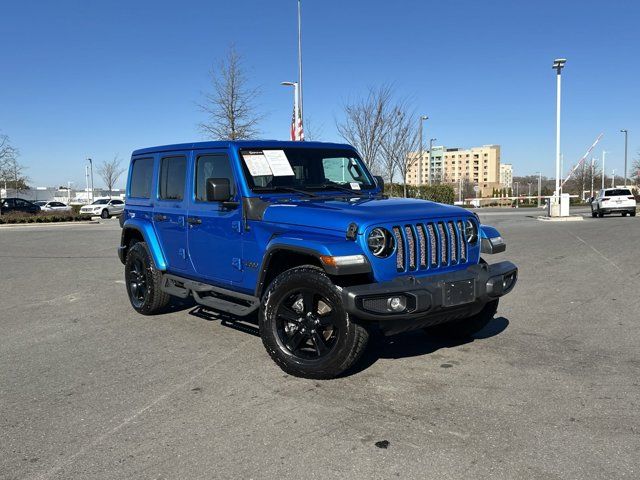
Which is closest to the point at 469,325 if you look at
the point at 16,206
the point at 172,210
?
the point at 172,210

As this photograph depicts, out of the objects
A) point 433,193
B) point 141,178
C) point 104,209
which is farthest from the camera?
point 104,209

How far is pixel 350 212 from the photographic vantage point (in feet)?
14.1

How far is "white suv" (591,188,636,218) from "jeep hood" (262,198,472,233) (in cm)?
2741

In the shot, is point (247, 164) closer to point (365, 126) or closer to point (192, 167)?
point (192, 167)

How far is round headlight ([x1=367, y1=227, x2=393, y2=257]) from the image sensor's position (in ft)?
13.6

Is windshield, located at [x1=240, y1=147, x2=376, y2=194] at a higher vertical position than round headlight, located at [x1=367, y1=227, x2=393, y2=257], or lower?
higher

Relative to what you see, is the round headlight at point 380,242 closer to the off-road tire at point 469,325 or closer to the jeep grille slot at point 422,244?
the jeep grille slot at point 422,244

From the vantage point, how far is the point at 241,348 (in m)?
5.27

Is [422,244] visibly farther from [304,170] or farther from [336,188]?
[304,170]

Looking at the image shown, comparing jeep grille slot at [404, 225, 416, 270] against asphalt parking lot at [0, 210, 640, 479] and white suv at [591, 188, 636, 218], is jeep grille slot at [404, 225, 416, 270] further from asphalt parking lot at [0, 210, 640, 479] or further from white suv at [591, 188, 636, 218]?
white suv at [591, 188, 636, 218]

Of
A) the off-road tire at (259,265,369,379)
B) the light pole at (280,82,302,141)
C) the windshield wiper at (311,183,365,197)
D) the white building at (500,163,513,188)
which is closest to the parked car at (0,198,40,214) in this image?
the light pole at (280,82,302,141)

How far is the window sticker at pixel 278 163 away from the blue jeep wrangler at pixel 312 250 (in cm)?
1

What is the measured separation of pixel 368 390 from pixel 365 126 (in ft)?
72.6

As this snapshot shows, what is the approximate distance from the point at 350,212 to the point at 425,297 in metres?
0.87
